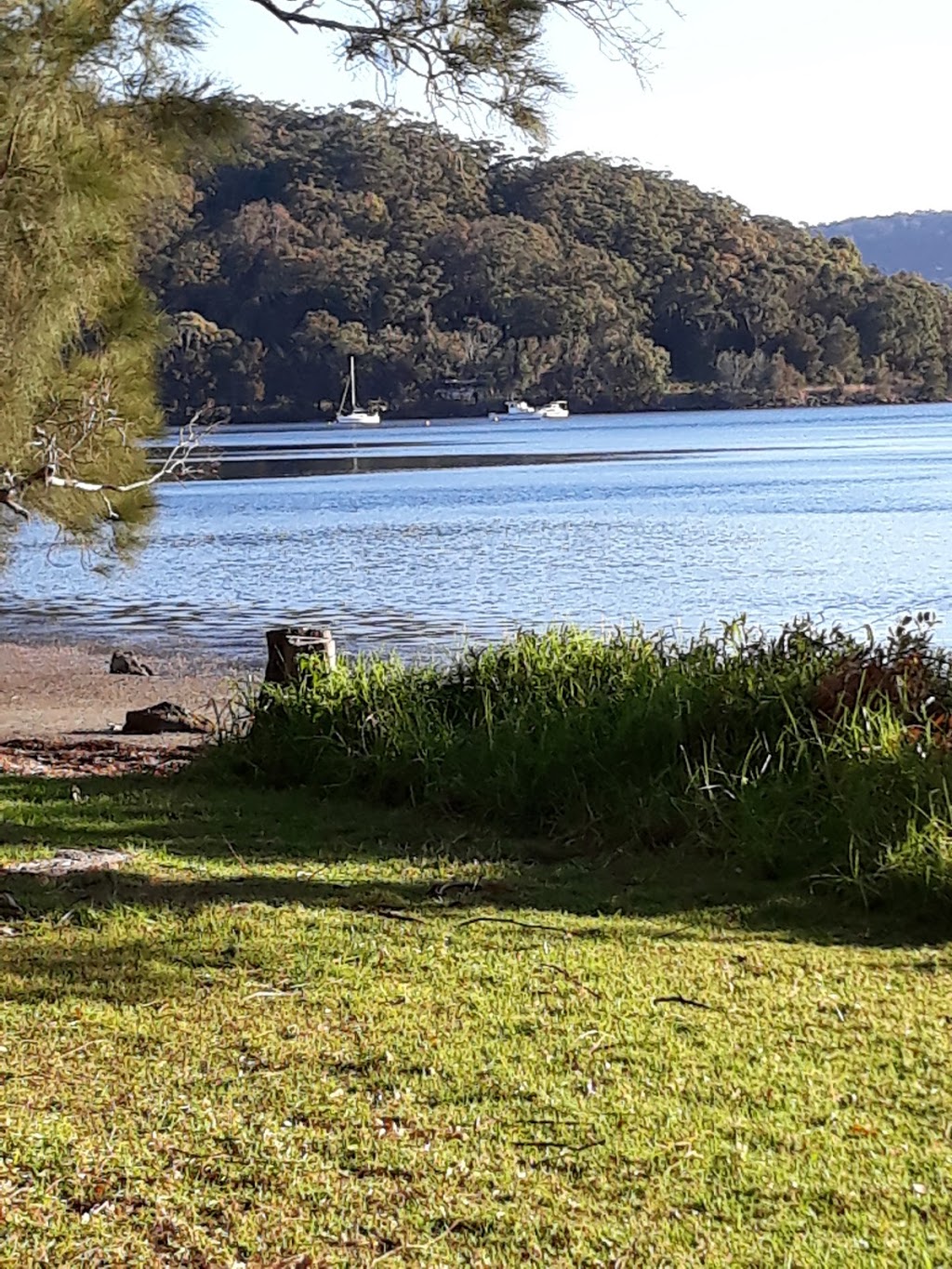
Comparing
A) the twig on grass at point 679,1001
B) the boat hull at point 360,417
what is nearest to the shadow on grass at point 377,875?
the twig on grass at point 679,1001

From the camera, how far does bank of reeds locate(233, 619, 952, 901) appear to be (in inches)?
234

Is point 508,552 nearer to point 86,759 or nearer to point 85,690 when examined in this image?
point 85,690

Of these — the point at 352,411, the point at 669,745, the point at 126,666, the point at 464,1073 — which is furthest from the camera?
the point at 352,411

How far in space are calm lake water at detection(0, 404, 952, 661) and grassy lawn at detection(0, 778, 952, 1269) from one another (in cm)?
683

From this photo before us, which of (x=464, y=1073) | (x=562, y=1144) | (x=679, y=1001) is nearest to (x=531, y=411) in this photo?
(x=679, y=1001)

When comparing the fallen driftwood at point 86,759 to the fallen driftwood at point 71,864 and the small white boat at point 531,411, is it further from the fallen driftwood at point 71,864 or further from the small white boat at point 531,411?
the small white boat at point 531,411

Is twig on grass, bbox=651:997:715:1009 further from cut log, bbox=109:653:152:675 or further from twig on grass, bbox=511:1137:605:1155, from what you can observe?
cut log, bbox=109:653:152:675

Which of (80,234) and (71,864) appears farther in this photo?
(80,234)

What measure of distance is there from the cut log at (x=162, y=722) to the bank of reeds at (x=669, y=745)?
2.97 metres

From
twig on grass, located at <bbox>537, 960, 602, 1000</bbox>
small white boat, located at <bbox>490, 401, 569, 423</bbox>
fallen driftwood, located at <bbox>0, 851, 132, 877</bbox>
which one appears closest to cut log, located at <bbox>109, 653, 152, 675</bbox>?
fallen driftwood, located at <bbox>0, 851, 132, 877</bbox>

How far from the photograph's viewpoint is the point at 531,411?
105375 mm

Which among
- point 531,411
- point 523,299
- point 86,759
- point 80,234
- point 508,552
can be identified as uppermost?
point 523,299

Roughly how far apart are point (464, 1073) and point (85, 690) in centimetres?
1291

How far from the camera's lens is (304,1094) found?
3598 millimetres
